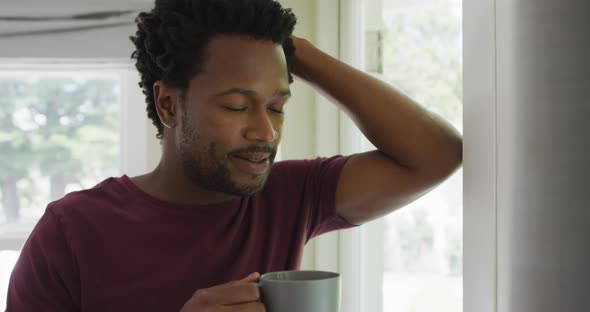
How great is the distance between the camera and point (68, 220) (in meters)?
0.98

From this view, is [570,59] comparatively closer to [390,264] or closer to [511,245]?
[511,245]

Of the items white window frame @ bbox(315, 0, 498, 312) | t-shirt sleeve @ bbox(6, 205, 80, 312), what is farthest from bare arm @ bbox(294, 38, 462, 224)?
t-shirt sleeve @ bbox(6, 205, 80, 312)

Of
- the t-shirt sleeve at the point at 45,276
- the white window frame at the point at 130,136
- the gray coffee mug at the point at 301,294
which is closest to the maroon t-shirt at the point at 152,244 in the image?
the t-shirt sleeve at the point at 45,276

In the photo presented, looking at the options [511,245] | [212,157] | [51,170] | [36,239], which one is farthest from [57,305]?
[51,170]

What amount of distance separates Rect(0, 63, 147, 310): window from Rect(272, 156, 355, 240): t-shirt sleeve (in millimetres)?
941

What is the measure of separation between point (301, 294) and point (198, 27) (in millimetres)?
513

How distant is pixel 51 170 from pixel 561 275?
1.77 m

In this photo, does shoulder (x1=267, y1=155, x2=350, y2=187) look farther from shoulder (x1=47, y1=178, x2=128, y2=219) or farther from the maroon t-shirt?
shoulder (x1=47, y1=178, x2=128, y2=219)

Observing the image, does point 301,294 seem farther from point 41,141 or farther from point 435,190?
point 41,141

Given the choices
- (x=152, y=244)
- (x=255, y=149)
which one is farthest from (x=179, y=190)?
(x=255, y=149)

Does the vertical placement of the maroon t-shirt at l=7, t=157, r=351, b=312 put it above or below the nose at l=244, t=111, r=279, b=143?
below

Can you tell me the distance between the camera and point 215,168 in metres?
0.91

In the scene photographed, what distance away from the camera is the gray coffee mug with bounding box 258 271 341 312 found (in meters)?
0.62

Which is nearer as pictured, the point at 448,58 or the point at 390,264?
the point at 448,58
